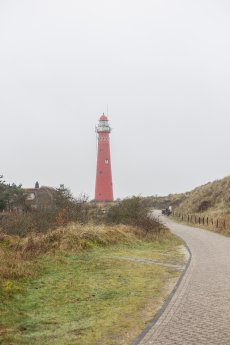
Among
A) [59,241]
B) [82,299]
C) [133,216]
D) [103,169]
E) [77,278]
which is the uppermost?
[103,169]

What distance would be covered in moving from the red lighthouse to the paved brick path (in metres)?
39.1

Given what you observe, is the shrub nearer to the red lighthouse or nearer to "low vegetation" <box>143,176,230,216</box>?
"low vegetation" <box>143,176,230,216</box>

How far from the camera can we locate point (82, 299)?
10.8 meters

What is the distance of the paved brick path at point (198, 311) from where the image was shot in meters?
7.41

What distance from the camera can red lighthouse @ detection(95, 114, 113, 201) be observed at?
54.9 m

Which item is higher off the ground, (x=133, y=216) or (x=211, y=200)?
(x=211, y=200)

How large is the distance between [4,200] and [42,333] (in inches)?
1070

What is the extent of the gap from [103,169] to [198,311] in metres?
46.2

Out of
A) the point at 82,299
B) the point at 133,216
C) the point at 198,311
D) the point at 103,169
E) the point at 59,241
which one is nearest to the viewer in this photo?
the point at 198,311

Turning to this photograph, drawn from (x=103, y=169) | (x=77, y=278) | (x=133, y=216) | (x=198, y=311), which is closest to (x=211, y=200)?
(x=103, y=169)

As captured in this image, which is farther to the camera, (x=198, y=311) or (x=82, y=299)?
(x=82, y=299)

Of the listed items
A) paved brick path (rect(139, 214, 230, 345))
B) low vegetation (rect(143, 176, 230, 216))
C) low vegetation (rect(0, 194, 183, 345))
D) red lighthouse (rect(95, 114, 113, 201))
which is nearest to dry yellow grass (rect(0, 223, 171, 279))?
low vegetation (rect(0, 194, 183, 345))

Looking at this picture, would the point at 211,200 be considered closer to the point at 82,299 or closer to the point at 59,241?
the point at 59,241

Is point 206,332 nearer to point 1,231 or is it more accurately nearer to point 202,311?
point 202,311
